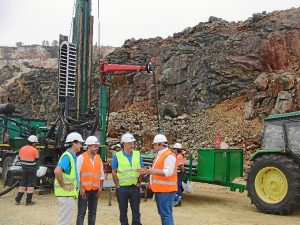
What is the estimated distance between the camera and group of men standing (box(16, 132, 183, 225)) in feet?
17.7

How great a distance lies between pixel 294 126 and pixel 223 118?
12.8 m

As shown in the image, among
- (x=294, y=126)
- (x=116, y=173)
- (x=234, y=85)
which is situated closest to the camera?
(x=116, y=173)

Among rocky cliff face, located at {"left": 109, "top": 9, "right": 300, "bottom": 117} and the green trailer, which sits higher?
rocky cliff face, located at {"left": 109, "top": 9, "right": 300, "bottom": 117}

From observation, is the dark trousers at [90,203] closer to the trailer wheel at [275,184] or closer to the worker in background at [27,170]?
the trailer wheel at [275,184]

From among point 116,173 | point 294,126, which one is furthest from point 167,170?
point 294,126

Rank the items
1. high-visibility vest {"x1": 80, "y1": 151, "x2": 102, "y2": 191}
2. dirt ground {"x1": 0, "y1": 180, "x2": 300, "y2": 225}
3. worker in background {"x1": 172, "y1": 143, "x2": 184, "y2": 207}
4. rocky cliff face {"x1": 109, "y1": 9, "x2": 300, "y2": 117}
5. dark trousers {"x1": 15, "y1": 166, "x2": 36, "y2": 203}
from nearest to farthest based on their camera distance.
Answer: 1. high-visibility vest {"x1": 80, "y1": 151, "x2": 102, "y2": 191}
2. dirt ground {"x1": 0, "y1": 180, "x2": 300, "y2": 225}
3. worker in background {"x1": 172, "y1": 143, "x2": 184, "y2": 207}
4. dark trousers {"x1": 15, "y1": 166, "x2": 36, "y2": 203}
5. rocky cliff face {"x1": 109, "y1": 9, "x2": 300, "y2": 117}

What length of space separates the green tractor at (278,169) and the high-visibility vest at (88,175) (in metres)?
4.13

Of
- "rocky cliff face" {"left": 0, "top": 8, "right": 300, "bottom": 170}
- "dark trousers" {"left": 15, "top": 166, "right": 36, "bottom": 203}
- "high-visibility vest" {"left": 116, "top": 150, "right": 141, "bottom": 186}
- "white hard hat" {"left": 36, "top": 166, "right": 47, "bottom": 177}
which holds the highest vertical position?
"rocky cliff face" {"left": 0, "top": 8, "right": 300, "bottom": 170}

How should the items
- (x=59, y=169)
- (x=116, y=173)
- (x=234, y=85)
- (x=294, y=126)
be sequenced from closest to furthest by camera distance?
(x=59, y=169), (x=116, y=173), (x=294, y=126), (x=234, y=85)

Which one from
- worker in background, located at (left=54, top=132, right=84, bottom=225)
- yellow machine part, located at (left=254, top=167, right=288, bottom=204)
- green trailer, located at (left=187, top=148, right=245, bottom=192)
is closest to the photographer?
worker in background, located at (left=54, top=132, right=84, bottom=225)

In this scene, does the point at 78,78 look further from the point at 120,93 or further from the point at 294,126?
the point at 120,93

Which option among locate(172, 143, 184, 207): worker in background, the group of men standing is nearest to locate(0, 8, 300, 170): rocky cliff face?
locate(172, 143, 184, 207): worker in background

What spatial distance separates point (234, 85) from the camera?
2333 centimetres

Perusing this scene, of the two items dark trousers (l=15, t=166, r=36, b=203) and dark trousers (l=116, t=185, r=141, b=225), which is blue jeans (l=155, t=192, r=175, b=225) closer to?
dark trousers (l=116, t=185, r=141, b=225)
